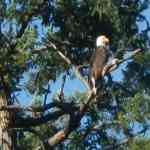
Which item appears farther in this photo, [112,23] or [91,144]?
[91,144]

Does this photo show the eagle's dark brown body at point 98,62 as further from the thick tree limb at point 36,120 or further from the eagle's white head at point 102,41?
the thick tree limb at point 36,120

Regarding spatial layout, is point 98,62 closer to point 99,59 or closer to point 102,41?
point 99,59

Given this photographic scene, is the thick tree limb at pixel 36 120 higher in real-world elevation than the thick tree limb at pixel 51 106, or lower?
lower

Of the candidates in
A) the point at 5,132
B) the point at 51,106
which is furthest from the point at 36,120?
the point at 51,106

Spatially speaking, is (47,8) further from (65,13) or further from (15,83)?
(15,83)

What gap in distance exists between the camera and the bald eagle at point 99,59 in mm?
12750

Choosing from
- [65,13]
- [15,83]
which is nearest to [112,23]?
[65,13]

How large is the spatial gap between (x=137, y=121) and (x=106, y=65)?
6.69 feet

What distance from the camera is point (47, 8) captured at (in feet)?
48.8

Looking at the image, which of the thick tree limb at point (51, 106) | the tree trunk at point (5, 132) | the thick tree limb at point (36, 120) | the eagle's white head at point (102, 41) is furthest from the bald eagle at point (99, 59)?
the tree trunk at point (5, 132)

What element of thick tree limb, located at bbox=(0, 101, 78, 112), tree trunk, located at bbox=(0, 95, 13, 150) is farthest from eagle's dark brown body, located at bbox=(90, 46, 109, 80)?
tree trunk, located at bbox=(0, 95, 13, 150)

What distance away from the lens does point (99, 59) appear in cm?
1317

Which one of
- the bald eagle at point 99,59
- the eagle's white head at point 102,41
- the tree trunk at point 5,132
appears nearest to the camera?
the bald eagle at point 99,59

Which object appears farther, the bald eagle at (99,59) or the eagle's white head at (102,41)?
the eagle's white head at (102,41)
